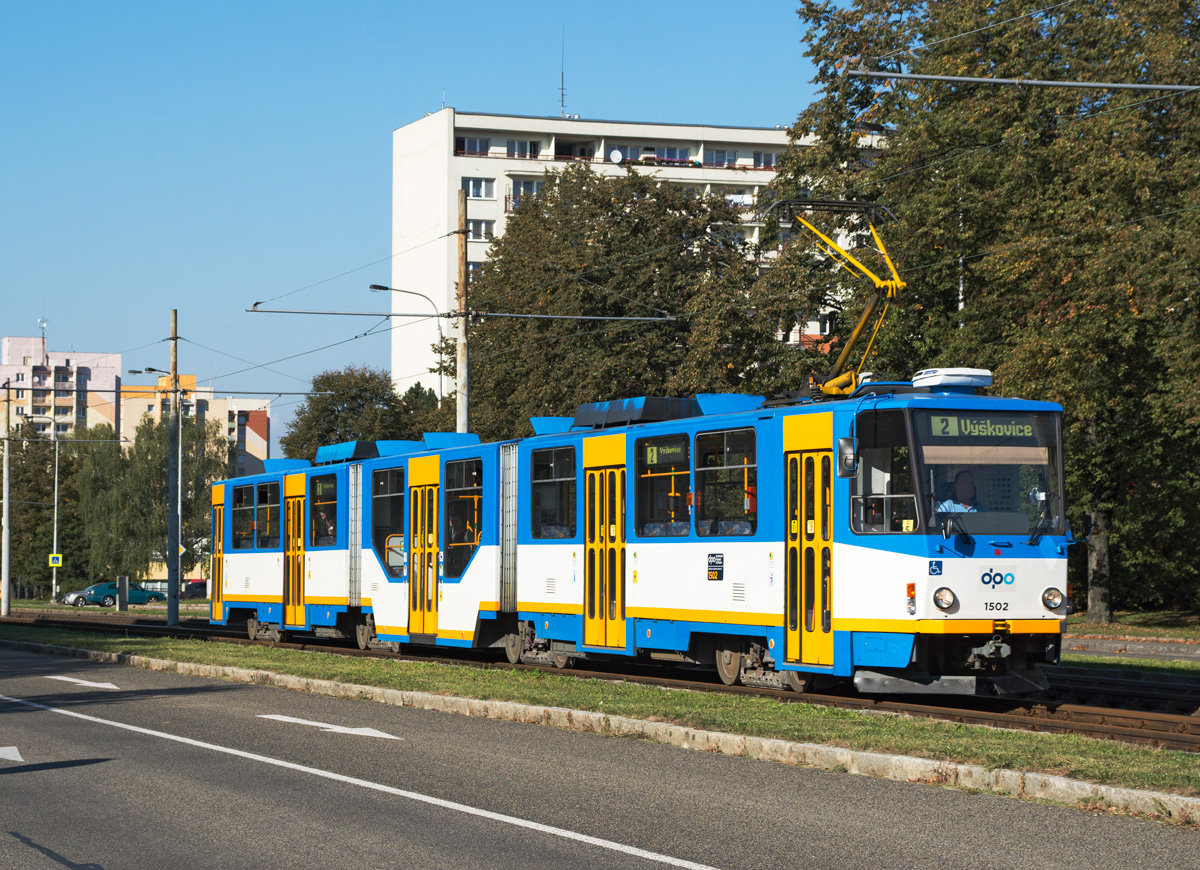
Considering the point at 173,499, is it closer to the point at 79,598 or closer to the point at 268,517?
the point at 268,517

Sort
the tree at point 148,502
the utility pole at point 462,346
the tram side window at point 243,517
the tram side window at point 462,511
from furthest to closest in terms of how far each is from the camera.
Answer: the tree at point 148,502
the tram side window at point 243,517
the utility pole at point 462,346
the tram side window at point 462,511

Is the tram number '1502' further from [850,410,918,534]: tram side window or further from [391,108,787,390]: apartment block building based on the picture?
[391,108,787,390]: apartment block building

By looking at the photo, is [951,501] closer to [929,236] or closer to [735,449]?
[735,449]


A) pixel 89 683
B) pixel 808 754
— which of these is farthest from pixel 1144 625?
pixel 808 754

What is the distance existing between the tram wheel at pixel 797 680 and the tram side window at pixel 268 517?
1541 cm

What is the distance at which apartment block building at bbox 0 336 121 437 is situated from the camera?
18088cm

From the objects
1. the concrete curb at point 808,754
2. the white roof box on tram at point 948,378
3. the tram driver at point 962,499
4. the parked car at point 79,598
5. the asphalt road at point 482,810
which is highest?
the white roof box on tram at point 948,378

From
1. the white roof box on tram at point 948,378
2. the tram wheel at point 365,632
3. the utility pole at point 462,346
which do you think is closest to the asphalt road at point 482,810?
the white roof box on tram at point 948,378

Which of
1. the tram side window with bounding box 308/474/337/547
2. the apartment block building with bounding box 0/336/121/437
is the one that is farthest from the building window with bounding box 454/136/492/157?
the apartment block building with bounding box 0/336/121/437

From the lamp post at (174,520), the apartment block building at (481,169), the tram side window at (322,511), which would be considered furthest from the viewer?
the apartment block building at (481,169)

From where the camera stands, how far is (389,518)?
24234 millimetres

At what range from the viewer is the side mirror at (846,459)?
14523 millimetres

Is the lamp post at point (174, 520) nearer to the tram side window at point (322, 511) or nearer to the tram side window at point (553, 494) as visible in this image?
the tram side window at point (322, 511)

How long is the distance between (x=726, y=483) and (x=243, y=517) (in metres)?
16.8
